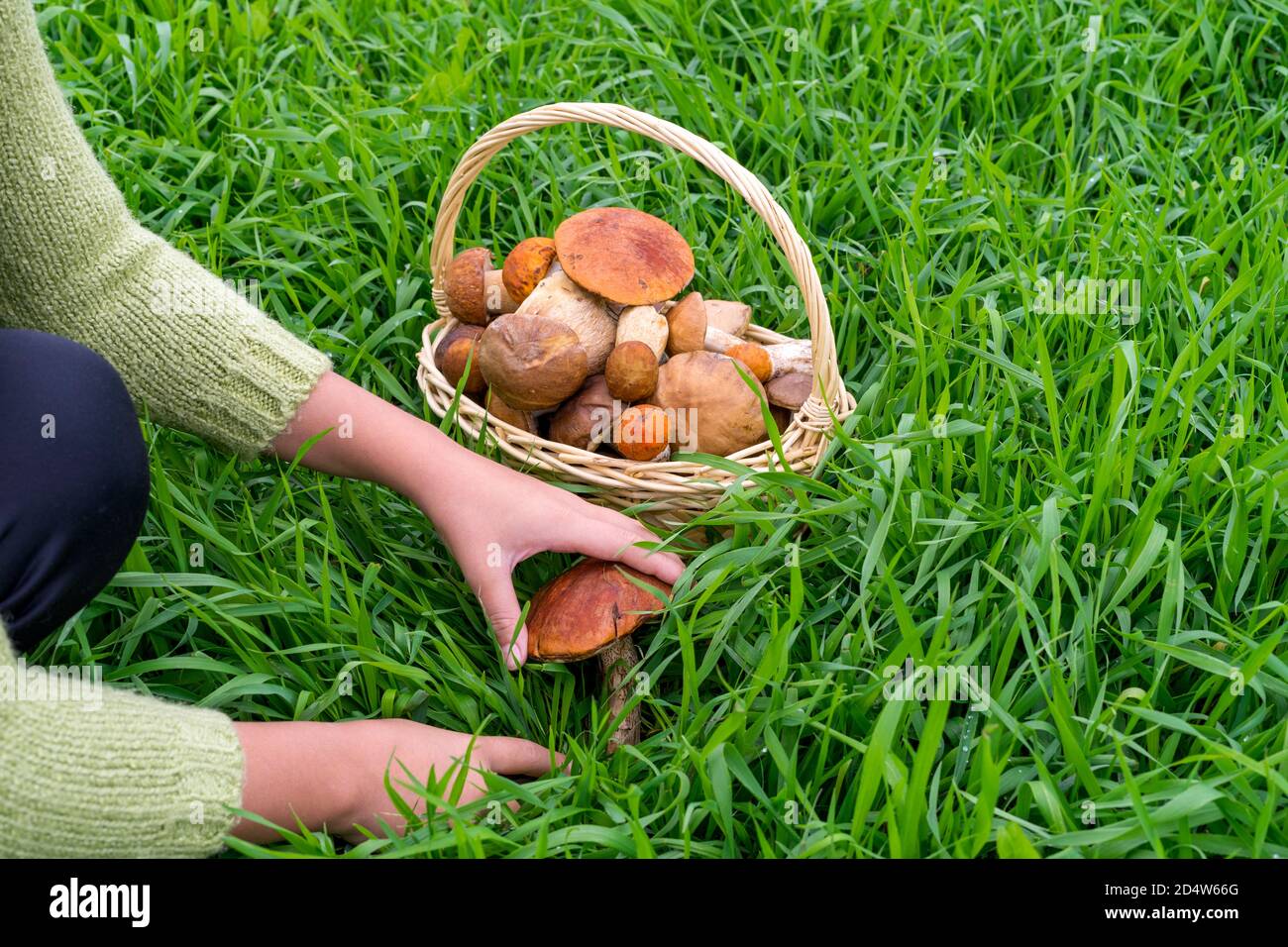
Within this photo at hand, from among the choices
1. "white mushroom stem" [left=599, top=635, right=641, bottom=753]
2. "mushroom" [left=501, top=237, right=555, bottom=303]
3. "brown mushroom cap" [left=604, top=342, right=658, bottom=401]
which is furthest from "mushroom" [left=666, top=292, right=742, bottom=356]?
"white mushroom stem" [left=599, top=635, right=641, bottom=753]

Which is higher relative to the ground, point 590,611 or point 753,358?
point 753,358

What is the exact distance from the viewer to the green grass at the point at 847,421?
→ 1.21 metres

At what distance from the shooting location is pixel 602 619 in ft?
4.37

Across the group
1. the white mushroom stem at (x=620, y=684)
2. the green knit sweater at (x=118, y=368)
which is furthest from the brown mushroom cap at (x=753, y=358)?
the green knit sweater at (x=118, y=368)

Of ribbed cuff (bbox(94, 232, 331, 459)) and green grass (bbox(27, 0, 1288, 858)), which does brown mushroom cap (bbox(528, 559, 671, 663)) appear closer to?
green grass (bbox(27, 0, 1288, 858))

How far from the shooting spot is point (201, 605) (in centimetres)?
144

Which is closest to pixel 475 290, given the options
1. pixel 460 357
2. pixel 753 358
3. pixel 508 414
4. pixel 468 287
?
pixel 468 287

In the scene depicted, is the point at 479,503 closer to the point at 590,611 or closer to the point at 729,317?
the point at 590,611

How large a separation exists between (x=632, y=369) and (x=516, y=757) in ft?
1.80

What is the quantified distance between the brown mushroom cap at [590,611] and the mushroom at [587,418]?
25 centimetres

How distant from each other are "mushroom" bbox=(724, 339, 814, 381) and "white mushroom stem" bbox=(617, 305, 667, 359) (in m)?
0.10

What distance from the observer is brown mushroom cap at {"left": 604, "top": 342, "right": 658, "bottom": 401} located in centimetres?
156
